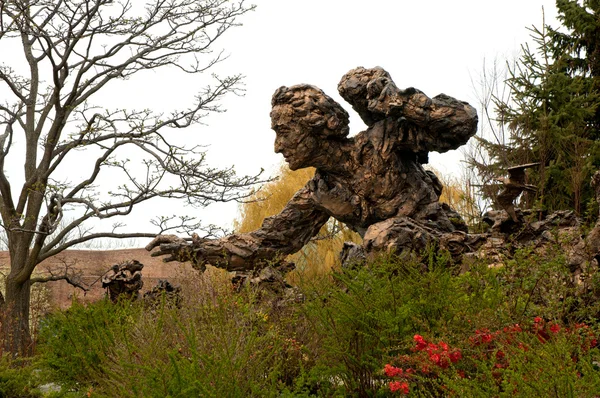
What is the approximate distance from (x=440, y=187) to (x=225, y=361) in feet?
16.2

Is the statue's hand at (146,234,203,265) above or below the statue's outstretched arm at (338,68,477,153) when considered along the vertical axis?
below

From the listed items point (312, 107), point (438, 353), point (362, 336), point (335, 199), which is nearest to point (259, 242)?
point (335, 199)

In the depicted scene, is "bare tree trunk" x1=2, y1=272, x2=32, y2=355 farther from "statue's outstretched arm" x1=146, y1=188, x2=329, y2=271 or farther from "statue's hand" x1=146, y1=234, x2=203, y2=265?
"statue's hand" x1=146, y1=234, x2=203, y2=265

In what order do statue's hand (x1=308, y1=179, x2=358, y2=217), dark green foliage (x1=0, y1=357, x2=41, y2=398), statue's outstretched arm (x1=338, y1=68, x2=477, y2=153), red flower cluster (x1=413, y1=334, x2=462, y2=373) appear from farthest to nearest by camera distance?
1. statue's hand (x1=308, y1=179, x2=358, y2=217)
2. statue's outstretched arm (x1=338, y1=68, x2=477, y2=153)
3. dark green foliage (x1=0, y1=357, x2=41, y2=398)
4. red flower cluster (x1=413, y1=334, x2=462, y2=373)

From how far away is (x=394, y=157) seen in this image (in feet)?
26.3

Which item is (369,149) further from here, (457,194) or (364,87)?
(457,194)

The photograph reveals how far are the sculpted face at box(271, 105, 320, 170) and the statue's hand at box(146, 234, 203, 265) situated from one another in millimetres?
1581

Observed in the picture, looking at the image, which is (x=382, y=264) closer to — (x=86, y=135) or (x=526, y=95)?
(x=86, y=135)

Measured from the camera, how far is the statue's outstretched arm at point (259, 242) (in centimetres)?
847

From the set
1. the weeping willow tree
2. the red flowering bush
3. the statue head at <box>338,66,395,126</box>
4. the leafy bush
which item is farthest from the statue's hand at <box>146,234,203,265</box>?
the weeping willow tree

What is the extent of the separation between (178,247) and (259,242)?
1.14m

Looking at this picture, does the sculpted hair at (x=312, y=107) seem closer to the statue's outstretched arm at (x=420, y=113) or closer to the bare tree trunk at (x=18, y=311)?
the statue's outstretched arm at (x=420, y=113)

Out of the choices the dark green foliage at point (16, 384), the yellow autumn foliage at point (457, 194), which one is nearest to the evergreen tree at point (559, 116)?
the yellow autumn foliage at point (457, 194)

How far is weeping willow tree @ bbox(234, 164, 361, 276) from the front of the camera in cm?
1878
